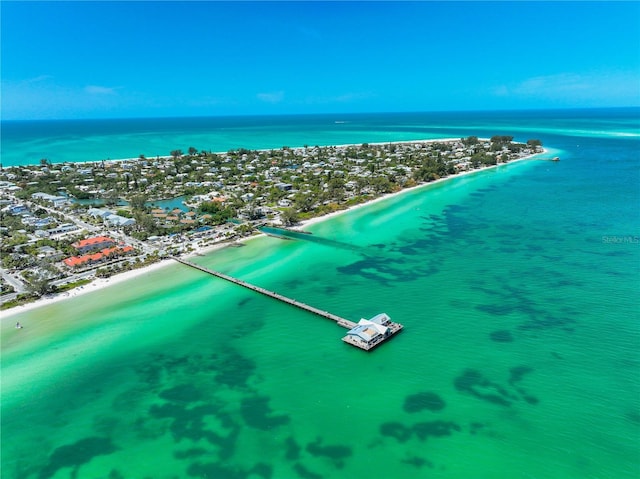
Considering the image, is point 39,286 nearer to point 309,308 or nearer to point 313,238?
point 309,308

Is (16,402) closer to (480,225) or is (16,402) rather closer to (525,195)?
(480,225)

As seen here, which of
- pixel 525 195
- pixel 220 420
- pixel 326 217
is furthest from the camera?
pixel 525 195

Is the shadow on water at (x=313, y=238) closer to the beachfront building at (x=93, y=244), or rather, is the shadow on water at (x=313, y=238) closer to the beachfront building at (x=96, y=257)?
the beachfront building at (x=96, y=257)

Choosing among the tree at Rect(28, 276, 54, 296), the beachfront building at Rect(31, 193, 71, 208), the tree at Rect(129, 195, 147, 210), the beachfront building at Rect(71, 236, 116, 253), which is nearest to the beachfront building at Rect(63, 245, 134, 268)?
the beachfront building at Rect(71, 236, 116, 253)

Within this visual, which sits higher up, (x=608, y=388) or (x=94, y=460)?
(x=608, y=388)

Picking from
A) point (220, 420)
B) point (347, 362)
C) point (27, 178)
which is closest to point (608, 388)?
point (347, 362)

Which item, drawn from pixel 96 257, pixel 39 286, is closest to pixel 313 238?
pixel 96 257
